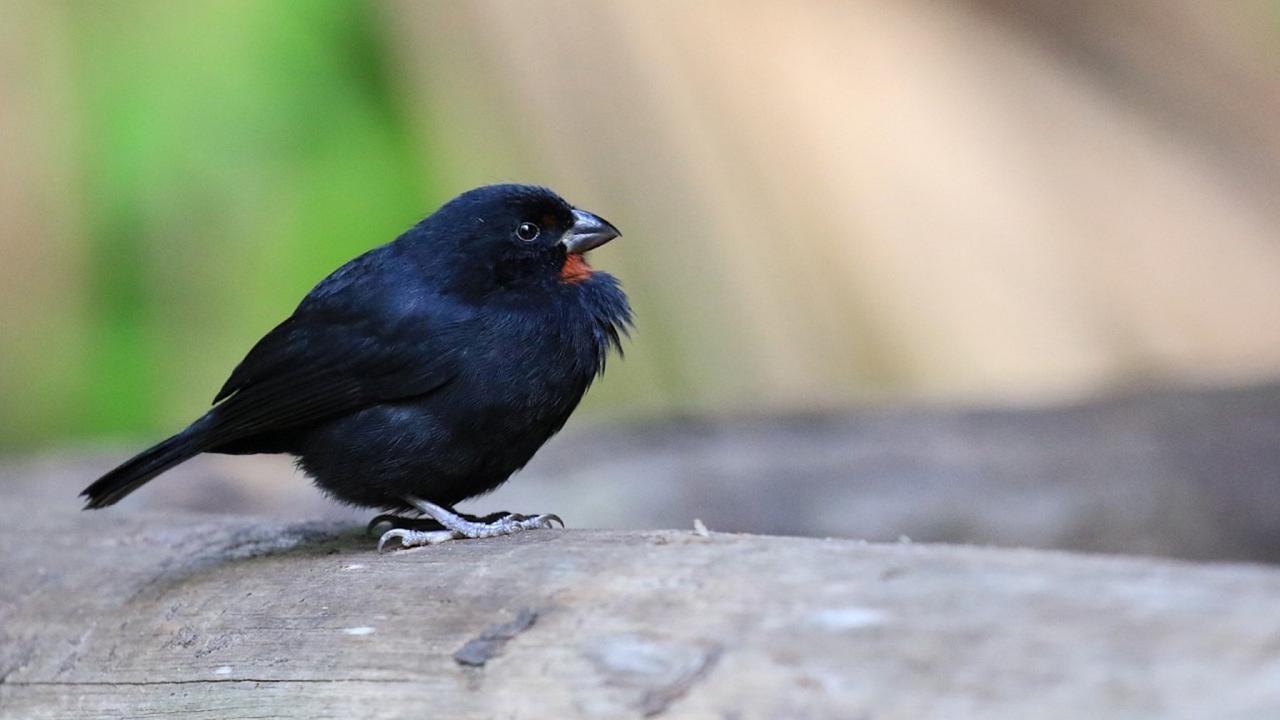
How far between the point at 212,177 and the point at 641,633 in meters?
5.24

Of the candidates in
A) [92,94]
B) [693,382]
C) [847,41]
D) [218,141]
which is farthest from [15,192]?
[847,41]

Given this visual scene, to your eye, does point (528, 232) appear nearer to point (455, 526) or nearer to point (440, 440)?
point (440, 440)

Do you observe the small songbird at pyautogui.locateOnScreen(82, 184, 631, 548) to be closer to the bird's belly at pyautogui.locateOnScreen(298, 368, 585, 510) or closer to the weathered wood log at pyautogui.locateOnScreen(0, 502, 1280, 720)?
the bird's belly at pyautogui.locateOnScreen(298, 368, 585, 510)

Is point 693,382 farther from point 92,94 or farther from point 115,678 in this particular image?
point 115,678

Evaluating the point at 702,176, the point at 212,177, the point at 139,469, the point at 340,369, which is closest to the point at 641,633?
the point at 340,369

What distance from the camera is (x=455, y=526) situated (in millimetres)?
3156

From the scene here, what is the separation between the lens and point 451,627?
2225 mm

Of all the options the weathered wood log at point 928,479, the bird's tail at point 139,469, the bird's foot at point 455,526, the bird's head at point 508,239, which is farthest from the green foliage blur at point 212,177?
the bird's foot at point 455,526

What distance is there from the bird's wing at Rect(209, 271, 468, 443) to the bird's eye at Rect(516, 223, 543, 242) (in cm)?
33

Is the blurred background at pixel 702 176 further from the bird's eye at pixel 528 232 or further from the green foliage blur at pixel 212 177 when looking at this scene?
the bird's eye at pixel 528 232

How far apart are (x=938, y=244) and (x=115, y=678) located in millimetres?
4271

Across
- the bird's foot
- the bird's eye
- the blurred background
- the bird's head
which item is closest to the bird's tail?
the bird's foot

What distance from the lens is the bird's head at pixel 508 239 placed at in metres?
3.41

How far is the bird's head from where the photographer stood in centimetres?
341
